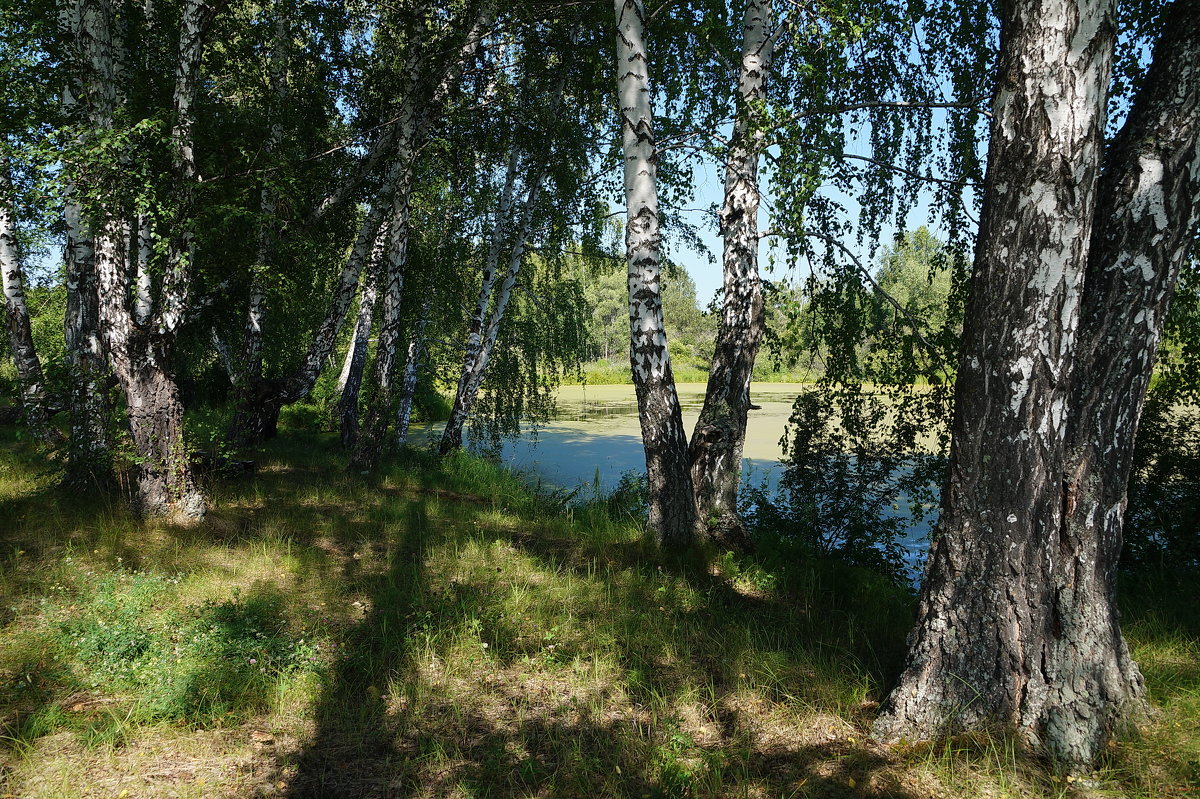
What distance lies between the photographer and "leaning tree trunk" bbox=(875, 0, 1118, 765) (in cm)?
244

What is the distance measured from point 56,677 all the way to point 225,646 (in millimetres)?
668

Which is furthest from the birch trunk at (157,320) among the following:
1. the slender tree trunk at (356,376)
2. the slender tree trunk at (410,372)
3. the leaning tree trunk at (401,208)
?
the slender tree trunk at (410,372)

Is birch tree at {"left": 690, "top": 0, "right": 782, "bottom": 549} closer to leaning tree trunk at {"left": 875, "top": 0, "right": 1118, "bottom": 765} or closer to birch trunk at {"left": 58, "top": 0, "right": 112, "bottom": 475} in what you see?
leaning tree trunk at {"left": 875, "top": 0, "right": 1118, "bottom": 765}

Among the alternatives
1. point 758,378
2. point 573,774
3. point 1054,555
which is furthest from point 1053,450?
point 758,378

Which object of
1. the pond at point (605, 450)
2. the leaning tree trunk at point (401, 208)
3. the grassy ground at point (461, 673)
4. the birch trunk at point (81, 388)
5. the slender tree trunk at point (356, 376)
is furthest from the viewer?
the slender tree trunk at point (356, 376)

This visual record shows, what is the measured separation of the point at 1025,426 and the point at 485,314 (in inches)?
329

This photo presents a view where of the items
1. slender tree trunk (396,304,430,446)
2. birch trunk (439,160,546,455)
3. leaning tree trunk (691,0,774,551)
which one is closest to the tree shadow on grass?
leaning tree trunk (691,0,774,551)

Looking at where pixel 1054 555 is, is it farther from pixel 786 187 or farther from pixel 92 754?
pixel 92 754

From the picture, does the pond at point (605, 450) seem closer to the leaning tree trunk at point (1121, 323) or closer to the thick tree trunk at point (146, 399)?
the leaning tree trunk at point (1121, 323)

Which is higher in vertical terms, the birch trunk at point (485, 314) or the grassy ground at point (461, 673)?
the birch trunk at point (485, 314)

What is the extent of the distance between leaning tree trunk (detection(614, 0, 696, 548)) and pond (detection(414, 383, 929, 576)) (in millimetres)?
2562

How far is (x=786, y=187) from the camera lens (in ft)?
14.4

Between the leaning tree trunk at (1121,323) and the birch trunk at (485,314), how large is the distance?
295 inches

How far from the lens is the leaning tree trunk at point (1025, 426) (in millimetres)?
2438
